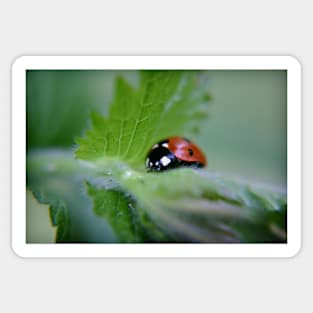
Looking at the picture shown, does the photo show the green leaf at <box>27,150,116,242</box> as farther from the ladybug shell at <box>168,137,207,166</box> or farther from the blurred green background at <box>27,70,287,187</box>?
the ladybug shell at <box>168,137,207,166</box>

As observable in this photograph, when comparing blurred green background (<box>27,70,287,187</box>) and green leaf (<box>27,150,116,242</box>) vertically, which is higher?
blurred green background (<box>27,70,287,187</box>)

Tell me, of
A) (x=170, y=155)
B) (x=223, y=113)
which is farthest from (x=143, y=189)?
(x=223, y=113)

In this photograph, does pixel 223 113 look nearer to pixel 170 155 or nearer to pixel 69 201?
pixel 170 155

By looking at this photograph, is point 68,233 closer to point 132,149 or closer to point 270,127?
point 132,149

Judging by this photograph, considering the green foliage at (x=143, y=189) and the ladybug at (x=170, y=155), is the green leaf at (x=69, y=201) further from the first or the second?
the ladybug at (x=170, y=155)

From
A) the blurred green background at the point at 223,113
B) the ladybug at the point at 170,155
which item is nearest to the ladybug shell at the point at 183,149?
the ladybug at the point at 170,155

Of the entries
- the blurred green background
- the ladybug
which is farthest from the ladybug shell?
the blurred green background
